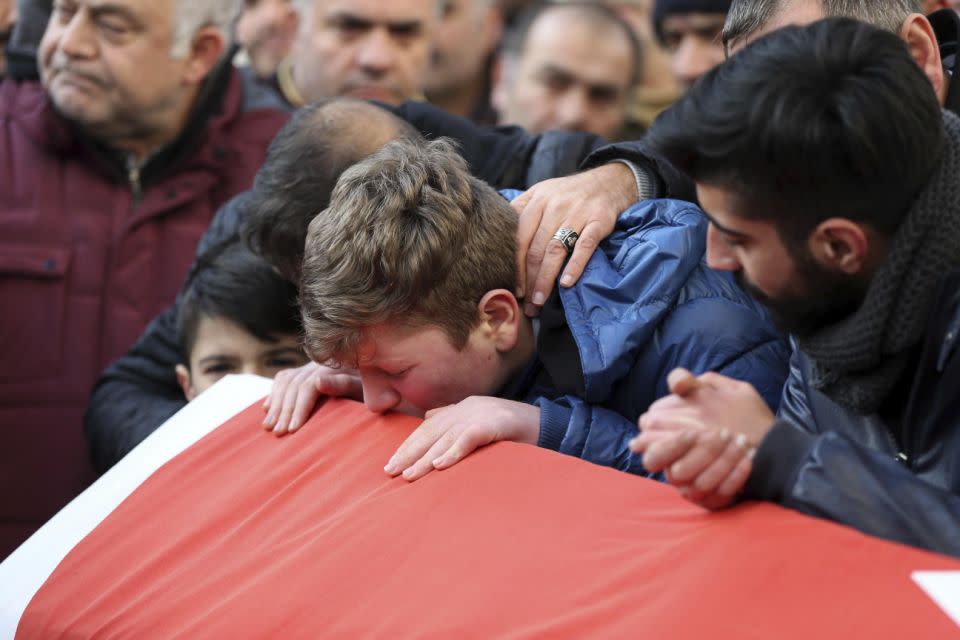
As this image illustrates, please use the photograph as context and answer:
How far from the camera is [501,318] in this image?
99.3 inches

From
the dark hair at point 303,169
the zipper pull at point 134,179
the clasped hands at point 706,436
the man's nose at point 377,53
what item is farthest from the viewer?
the man's nose at point 377,53

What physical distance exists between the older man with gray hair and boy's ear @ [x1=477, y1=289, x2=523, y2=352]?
1.83 meters

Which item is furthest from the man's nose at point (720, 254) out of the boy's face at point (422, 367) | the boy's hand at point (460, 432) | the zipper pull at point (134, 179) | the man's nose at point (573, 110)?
the man's nose at point (573, 110)

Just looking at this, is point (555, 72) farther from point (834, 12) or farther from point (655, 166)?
point (834, 12)

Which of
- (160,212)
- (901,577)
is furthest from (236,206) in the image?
(901,577)

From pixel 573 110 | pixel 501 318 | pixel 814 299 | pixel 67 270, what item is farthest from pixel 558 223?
pixel 573 110

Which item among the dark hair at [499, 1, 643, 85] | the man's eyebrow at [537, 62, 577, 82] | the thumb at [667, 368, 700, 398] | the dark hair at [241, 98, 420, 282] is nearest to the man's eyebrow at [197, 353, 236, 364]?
the dark hair at [241, 98, 420, 282]

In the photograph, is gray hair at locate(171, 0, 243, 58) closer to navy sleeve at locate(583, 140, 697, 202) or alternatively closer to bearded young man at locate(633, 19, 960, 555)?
navy sleeve at locate(583, 140, 697, 202)

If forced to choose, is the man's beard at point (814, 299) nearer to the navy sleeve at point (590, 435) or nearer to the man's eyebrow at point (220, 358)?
the navy sleeve at point (590, 435)

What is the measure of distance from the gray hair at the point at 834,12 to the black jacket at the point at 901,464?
96 centimetres

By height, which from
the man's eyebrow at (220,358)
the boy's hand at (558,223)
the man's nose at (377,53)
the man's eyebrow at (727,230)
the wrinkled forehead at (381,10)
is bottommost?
the man's eyebrow at (220,358)

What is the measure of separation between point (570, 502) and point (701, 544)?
0.88ft

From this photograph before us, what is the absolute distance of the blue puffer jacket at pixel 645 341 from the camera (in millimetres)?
2295

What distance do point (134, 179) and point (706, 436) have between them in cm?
280
